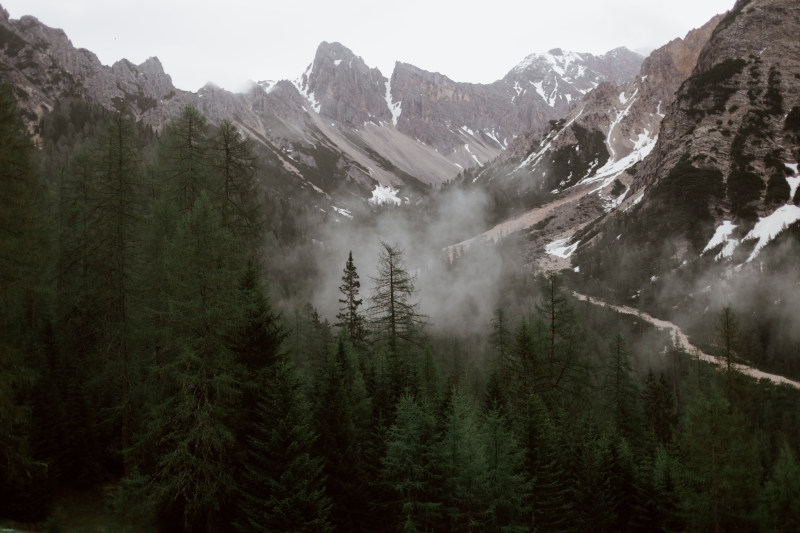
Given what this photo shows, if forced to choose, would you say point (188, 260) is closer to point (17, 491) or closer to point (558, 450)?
point (17, 491)

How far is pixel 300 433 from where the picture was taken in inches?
736

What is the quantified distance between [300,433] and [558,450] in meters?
17.2

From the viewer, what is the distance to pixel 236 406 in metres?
20.3

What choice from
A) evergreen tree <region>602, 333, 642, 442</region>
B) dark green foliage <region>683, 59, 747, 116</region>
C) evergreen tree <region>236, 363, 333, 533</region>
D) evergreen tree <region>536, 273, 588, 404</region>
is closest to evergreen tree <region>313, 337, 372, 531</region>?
evergreen tree <region>236, 363, 333, 533</region>

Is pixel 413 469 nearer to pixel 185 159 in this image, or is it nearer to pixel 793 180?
pixel 185 159

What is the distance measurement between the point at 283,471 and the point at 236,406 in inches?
134

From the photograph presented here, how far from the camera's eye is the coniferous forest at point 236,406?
18.7 meters

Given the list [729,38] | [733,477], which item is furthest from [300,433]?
[729,38]

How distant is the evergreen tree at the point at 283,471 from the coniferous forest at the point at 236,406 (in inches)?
3.5

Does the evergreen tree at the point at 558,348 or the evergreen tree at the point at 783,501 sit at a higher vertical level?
the evergreen tree at the point at 558,348

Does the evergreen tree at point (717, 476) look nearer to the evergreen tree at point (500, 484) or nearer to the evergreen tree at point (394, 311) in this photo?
the evergreen tree at point (500, 484)

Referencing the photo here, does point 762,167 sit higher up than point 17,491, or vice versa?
point 762,167

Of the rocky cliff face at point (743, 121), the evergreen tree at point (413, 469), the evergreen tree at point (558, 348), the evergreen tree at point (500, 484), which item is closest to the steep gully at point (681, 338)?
the rocky cliff face at point (743, 121)

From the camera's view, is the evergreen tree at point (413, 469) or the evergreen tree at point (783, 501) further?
the evergreen tree at point (783, 501)
